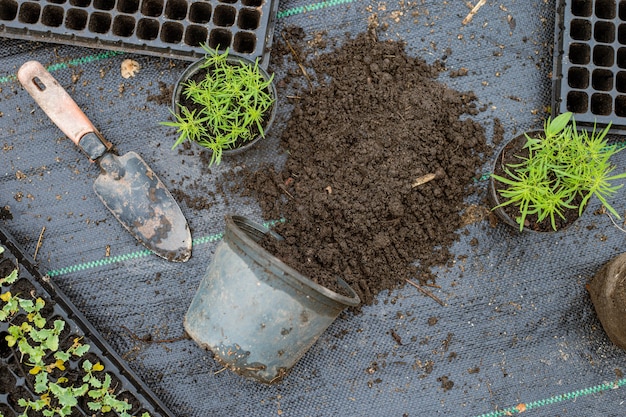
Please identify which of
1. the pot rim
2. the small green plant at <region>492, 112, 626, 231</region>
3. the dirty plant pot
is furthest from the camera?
the dirty plant pot

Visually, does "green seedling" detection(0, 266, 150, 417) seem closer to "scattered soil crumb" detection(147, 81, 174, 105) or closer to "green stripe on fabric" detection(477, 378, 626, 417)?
"scattered soil crumb" detection(147, 81, 174, 105)

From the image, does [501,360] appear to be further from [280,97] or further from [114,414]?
[114,414]

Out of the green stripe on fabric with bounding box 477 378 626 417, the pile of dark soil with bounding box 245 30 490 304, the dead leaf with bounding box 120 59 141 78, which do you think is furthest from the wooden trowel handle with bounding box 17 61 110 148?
the green stripe on fabric with bounding box 477 378 626 417

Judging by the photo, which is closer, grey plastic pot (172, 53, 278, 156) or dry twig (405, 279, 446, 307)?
grey plastic pot (172, 53, 278, 156)

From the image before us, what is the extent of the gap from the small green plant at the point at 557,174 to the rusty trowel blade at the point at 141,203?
1202 mm

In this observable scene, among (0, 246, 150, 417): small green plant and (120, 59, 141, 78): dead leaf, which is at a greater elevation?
(120, 59, 141, 78): dead leaf

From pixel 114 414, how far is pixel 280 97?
1.33 meters

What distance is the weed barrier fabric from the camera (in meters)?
1.95

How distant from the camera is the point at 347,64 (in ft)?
6.39

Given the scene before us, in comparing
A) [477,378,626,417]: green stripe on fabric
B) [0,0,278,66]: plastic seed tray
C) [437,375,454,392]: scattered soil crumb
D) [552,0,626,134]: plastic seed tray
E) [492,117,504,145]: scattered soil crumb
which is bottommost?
[477,378,626,417]: green stripe on fabric

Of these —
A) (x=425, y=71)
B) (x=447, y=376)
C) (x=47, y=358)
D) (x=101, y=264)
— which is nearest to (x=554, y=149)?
(x=425, y=71)

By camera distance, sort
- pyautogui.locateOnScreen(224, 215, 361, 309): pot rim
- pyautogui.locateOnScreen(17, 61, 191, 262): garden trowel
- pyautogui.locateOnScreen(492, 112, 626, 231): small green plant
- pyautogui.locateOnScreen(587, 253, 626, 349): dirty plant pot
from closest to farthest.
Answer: pyautogui.locateOnScreen(224, 215, 361, 309): pot rim < pyautogui.locateOnScreen(492, 112, 626, 231): small green plant < pyautogui.locateOnScreen(587, 253, 626, 349): dirty plant pot < pyautogui.locateOnScreen(17, 61, 191, 262): garden trowel

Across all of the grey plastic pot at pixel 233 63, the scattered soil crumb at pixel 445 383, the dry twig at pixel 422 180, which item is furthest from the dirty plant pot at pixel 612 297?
the grey plastic pot at pixel 233 63

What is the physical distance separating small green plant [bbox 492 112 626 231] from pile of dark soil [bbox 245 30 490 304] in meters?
0.23
